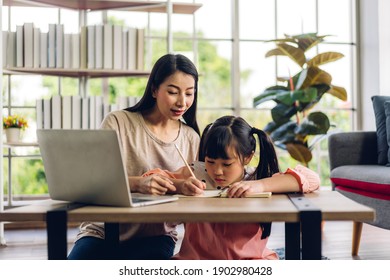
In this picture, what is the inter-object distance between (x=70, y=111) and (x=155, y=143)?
2.04 metres

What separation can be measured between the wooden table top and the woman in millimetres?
282

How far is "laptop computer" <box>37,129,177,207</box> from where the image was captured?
125 centimetres

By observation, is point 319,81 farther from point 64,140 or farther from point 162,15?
point 64,140

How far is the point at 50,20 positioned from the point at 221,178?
331 centimetres

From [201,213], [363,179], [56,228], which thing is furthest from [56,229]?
[363,179]

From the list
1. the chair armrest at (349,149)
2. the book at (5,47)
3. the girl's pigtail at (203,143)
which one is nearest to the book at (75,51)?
the book at (5,47)

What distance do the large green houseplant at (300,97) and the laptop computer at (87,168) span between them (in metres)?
2.90

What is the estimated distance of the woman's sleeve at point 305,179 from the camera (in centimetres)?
156

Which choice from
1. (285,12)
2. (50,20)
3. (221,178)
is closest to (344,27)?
(285,12)

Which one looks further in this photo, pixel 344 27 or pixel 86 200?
pixel 344 27

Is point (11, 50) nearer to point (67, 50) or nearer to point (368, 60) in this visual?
point (67, 50)

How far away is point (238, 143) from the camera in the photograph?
1.69 metres
